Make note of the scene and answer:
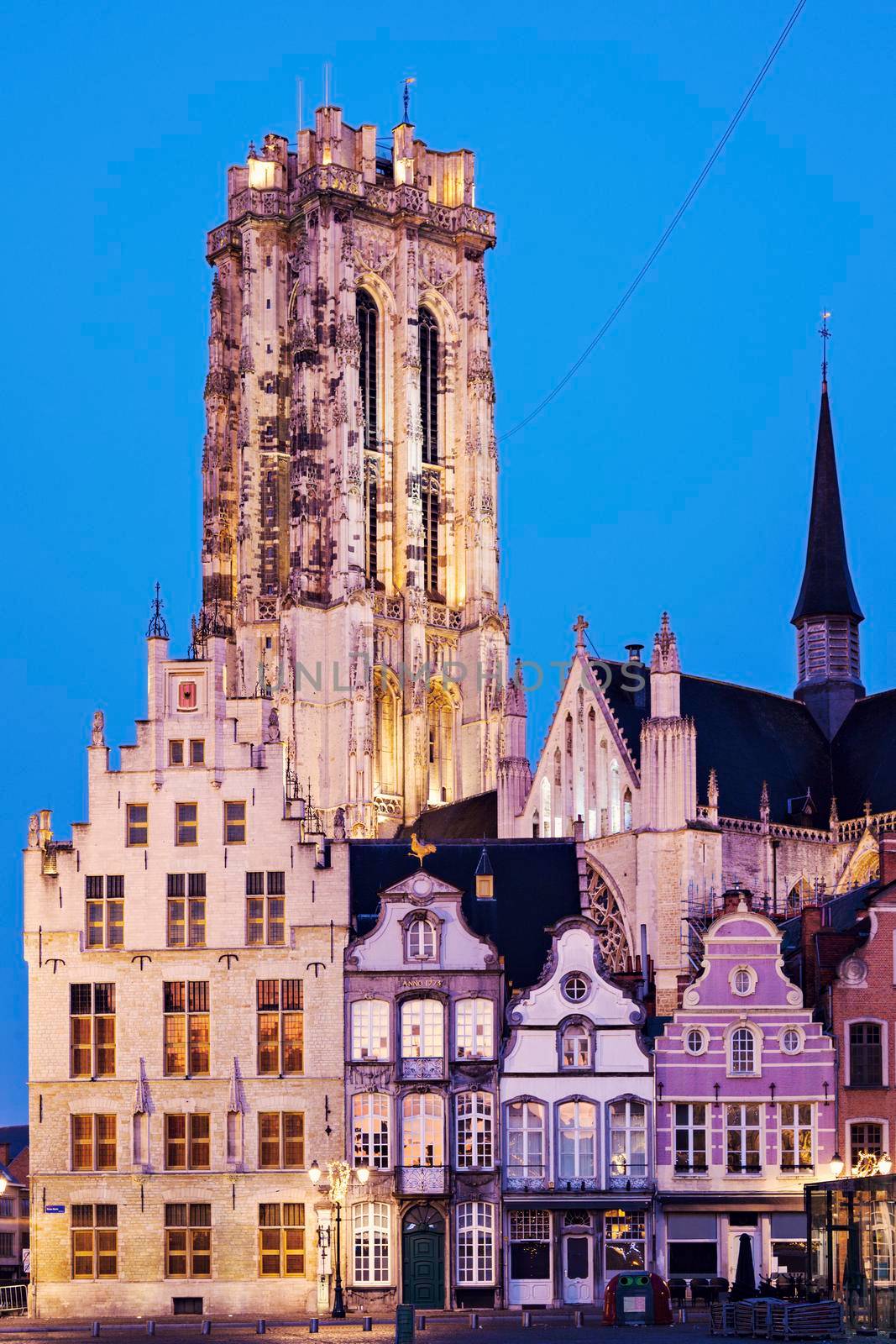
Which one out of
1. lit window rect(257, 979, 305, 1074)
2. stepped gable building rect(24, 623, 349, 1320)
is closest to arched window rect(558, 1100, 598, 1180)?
stepped gable building rect(24, 623, 349, 1320)

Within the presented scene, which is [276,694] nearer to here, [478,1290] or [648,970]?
[648,970]

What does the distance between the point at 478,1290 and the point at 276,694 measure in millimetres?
57433

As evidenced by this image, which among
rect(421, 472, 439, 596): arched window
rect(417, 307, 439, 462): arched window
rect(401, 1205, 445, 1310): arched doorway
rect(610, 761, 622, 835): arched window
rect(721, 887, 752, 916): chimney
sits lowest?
rect(401, 1205, 445, 1310): arched doorway

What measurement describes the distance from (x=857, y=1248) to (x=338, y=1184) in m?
14.1

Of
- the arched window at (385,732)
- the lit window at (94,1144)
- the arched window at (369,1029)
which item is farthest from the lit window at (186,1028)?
the arched window at (385,732)

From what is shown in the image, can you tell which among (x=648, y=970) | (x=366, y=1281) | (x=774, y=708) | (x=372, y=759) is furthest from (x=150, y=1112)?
(x=372, y=759)

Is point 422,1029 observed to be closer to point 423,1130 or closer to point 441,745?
point 423,1130

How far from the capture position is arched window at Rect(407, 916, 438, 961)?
57781 millimetres

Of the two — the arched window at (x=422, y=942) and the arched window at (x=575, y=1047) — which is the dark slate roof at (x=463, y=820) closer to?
the arched window at (x=422, y=942)

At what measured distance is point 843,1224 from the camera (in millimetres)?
47000

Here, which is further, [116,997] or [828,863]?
[828,863]

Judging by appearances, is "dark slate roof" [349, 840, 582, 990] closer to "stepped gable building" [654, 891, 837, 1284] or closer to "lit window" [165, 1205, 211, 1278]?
"stepped gable building" [654, 891, 837, 1284]

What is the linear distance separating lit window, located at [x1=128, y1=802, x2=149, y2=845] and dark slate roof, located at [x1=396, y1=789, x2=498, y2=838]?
36388 mm

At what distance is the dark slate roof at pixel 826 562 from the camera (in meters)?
99.9
